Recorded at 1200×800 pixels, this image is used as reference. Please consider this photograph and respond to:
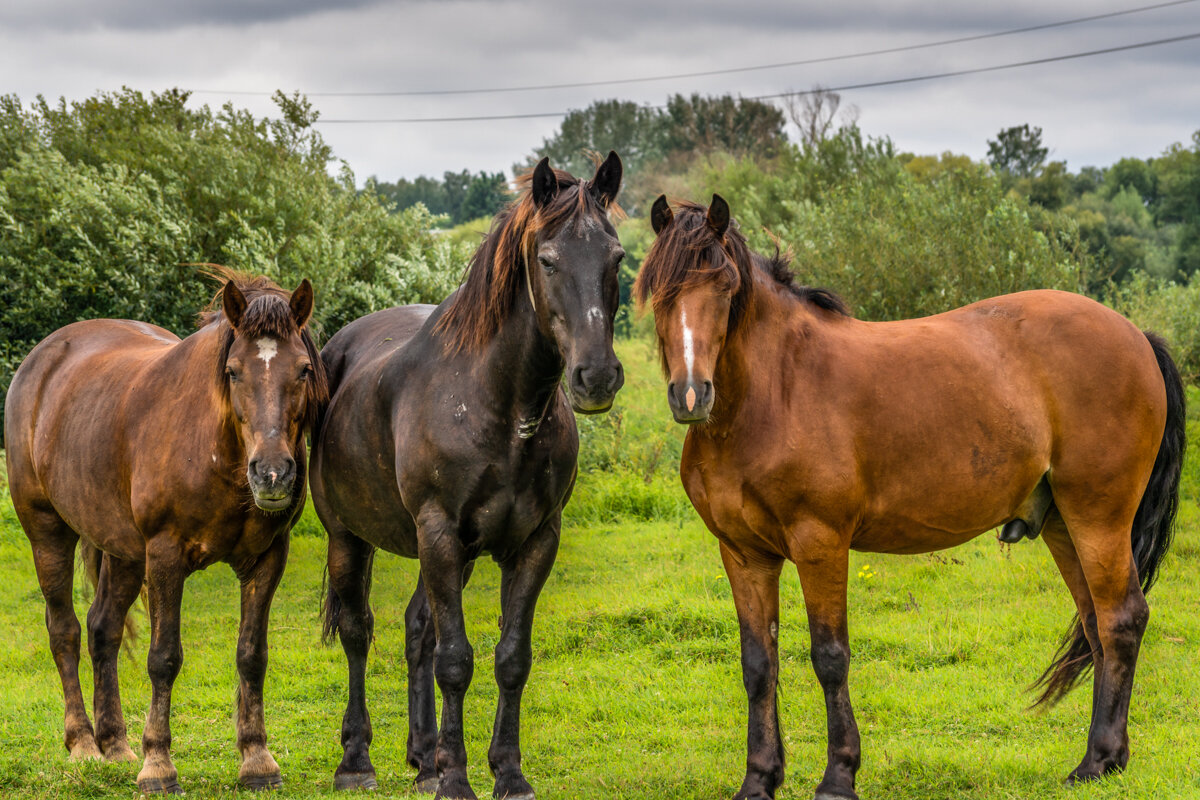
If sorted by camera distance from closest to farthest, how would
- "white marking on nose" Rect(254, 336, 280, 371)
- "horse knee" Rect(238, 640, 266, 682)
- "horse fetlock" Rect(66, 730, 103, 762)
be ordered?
"white marking on nose" Rect(254, 336, 280, 371) < "horse knee" Rect(238, 640, 266, 682) < "horse fetlock" Rect(66, 730, 103, 762)

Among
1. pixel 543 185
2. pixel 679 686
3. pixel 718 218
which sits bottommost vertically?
pixel 679 686

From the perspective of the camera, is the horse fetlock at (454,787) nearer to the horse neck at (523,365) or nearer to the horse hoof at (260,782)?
the horse hoof at (260,782)

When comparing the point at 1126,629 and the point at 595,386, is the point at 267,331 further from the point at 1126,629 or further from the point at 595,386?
the point at 1126,629

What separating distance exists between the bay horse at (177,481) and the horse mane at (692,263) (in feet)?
5.71

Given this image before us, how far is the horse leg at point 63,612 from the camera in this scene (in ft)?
19.7

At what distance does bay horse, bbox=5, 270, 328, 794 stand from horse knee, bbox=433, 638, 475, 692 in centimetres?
101

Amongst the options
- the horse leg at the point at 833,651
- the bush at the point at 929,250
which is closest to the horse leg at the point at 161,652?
the horse leg at the point at 833,651

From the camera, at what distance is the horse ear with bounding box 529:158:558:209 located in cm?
432

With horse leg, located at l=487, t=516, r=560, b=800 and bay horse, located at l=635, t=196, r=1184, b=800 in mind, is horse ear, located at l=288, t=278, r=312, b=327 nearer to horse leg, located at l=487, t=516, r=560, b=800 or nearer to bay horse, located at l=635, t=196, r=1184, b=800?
horse leg, located at l=487, t=516, r=560, b=800

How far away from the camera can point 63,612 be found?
6312mm

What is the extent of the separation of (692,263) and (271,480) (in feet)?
6.89

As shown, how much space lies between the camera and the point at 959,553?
9922 mm

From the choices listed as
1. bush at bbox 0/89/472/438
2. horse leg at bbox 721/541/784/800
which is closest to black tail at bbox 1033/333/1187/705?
horse leg at bbox 721/541/784/800

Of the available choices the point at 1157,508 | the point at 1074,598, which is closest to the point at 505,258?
the point at 1074,598
